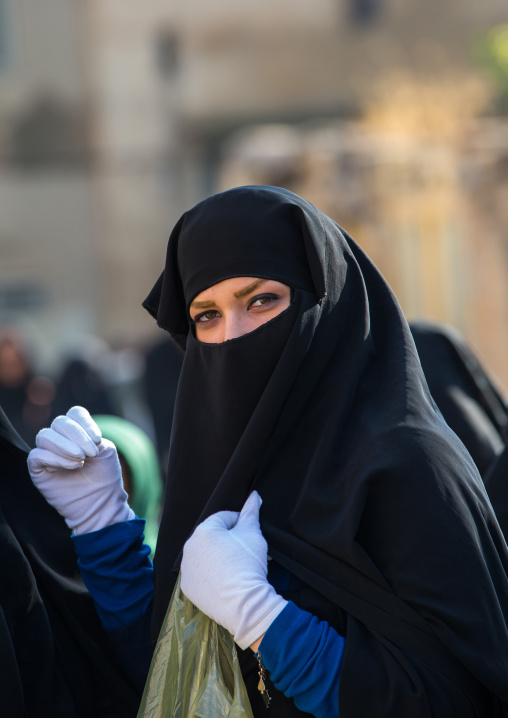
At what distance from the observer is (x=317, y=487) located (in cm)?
180

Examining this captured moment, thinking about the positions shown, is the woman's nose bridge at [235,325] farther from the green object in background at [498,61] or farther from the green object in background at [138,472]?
the green object in background at [498,61]

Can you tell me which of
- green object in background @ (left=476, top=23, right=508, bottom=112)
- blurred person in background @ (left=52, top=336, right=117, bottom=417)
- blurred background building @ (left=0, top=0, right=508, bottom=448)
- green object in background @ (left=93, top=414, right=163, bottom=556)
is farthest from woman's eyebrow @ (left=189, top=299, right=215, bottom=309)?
blurred background building @ (left=0, top=0, right=508, bottom=448)

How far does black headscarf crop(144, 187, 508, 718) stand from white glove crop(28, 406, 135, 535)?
17 centimetres

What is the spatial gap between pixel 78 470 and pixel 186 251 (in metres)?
0.49

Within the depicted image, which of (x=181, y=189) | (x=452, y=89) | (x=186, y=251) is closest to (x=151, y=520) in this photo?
(x=186, y=251)

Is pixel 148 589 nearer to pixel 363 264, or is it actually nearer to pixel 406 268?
pixel 363 264

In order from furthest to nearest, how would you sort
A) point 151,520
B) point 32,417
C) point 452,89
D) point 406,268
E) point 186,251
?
point 452,89
point 406,268
point 32,417
point 151,520
point 186,251

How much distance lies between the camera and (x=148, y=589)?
6.82ft

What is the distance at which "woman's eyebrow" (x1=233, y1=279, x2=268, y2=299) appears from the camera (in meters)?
1.93

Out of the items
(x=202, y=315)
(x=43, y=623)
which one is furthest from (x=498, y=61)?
(x=43, y=623)

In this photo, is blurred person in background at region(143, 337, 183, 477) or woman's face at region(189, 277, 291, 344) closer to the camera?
woman's face at region(189, 277, 291, 344)

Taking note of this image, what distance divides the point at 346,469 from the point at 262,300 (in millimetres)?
→ 367

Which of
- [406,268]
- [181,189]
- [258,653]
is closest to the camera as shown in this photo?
[258,653]

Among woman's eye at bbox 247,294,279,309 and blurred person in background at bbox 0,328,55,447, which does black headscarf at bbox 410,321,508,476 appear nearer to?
woman's eye at bbox 247,294,279,309
